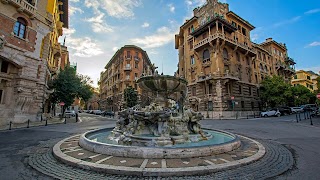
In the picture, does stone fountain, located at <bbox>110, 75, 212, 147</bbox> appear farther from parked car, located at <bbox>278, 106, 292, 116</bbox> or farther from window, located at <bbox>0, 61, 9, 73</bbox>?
parked car, located at <bbox>278, 106, 292, 116</bbox>

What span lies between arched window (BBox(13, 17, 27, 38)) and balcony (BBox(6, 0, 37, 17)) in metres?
1.03

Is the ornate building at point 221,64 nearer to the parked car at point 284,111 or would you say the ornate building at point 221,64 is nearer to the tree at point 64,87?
the parked car at point 284,111

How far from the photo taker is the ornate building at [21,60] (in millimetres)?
15164

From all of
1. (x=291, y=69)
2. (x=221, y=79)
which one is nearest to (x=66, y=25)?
(x=221, y=79)

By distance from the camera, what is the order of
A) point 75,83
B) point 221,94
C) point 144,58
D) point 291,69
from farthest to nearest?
point 144,58
point 291,69
point 221,94
point 75,83

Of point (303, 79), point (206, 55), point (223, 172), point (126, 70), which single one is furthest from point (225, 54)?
point (303, 79)

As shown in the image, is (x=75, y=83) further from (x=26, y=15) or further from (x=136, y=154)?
(x=136, y=154)

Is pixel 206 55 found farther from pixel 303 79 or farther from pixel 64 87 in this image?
pixel 303 79

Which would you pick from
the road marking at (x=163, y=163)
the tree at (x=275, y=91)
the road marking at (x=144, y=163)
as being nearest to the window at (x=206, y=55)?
the tree at (x=275, y=91)

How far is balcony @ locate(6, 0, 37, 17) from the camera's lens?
1555 centimetres

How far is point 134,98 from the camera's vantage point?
36250 millimetres

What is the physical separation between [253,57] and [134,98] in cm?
2734

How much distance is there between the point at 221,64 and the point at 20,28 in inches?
1072

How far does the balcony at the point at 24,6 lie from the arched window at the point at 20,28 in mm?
1026
